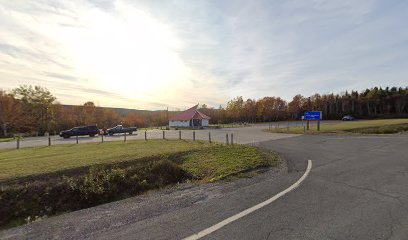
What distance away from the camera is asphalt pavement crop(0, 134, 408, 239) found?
4.57 metres

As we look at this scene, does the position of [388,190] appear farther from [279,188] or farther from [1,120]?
[1,120]

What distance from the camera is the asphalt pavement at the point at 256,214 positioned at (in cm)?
457

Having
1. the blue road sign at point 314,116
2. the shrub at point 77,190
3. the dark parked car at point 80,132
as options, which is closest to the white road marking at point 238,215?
the shrub at point 77,190

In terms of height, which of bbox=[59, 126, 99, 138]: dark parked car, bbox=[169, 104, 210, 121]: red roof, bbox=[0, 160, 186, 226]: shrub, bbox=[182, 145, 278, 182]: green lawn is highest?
bbox=[169, 104, 210, 121]: red roof

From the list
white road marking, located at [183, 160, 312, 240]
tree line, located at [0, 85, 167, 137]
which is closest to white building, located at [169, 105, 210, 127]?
tree line, located at [0, 85, 167, 137]

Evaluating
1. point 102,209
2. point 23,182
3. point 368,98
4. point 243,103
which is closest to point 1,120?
point 23,182

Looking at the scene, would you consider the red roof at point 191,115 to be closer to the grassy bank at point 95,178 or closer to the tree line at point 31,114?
the tree line at point 31,114

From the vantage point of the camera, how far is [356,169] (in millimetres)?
9977

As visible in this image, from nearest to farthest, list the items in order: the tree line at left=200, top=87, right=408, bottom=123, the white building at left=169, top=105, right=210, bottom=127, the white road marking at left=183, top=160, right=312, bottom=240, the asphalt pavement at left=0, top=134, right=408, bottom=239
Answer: the white road marking at left=183, top=160, right=312, bottom=240 < the asphalt pavement at left=0, top=134, right=408, bottom=239 < the white building at left=169, top=105, right=210, bottom=127 < the tree line at left=200, top=87, right=408, bottom=123

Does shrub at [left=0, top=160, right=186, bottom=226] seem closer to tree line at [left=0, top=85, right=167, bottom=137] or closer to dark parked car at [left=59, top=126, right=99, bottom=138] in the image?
dark parked car at [left=59, top=126, right=99, bottom=138]

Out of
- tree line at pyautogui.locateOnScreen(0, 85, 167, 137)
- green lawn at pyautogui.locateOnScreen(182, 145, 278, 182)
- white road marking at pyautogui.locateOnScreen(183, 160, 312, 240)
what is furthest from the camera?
tree line at pyautogui.locateOnScreen(0, 85, 167, 137)

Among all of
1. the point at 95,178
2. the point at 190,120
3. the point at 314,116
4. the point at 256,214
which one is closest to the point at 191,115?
the point at 190,120

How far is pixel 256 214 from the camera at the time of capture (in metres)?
5.36

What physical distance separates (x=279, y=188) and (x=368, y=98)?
11368 cm
